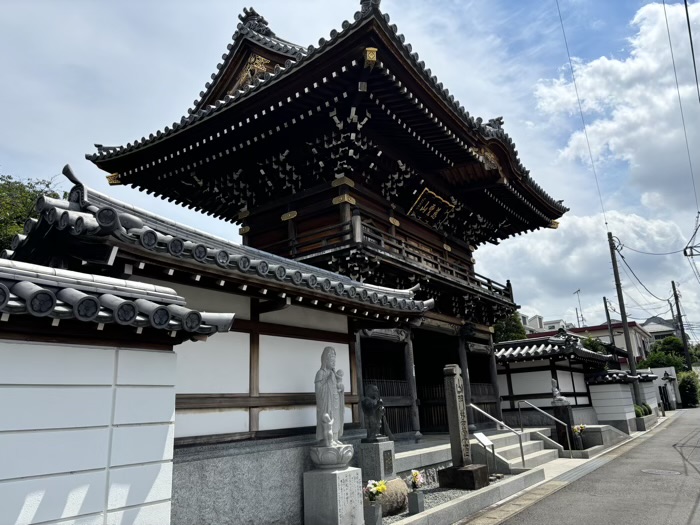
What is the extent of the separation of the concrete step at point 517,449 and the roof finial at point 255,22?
15.4 metres

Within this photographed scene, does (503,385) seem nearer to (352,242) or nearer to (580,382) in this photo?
(580,382)

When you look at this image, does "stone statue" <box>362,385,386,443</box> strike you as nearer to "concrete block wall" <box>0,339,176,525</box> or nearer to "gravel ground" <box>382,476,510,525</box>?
"gravel ground" <box>382,476,510,525</box>

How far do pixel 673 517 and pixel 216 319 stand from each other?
8505 mm

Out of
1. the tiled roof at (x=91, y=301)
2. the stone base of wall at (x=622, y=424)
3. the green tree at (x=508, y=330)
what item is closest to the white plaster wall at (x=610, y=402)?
the stone base of wall at (x=622, y=424)

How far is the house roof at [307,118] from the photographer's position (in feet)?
33.7

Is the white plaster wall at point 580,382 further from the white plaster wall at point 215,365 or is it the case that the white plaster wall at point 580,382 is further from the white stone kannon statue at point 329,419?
the white plaster wall at point 215,365

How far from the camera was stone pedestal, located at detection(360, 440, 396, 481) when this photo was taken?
28.2 feet

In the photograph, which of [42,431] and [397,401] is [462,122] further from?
[42,431]

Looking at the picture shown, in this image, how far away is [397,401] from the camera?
43.2 feet

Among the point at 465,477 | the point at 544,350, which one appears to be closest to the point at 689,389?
the point at 544,350

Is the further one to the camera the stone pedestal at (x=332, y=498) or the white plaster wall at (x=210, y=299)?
the stone pedestal at (x=332, y=498)

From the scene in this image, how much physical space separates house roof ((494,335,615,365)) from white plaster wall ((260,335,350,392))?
14.0 meters

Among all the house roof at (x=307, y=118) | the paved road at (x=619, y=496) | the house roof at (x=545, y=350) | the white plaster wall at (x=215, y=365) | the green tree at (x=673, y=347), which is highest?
the house roof at (x=307, y=118)

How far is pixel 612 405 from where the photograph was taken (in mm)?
22938
